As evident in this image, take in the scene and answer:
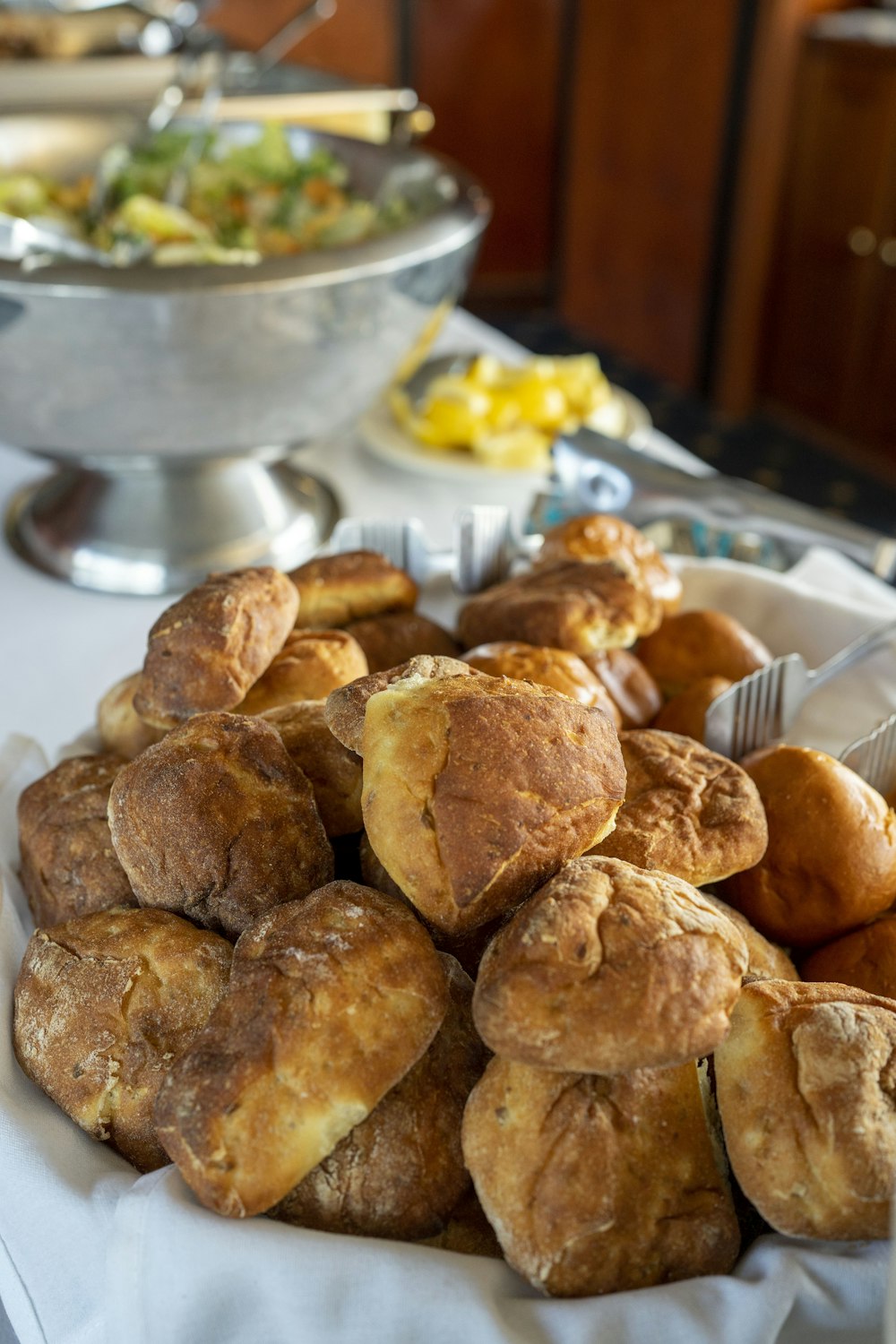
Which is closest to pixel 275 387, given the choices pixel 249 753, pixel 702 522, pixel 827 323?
A: pixel 702 522

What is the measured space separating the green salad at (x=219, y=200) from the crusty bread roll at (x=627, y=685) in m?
0.84

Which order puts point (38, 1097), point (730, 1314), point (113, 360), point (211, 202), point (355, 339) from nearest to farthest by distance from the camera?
1. point (730, 1314)
2. point (38, 1097)
3. point (113, 360)
4. point (355, 339)
5. point (211, 202)

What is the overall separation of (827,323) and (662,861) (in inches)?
120

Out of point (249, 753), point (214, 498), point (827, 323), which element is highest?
point (249, 753)

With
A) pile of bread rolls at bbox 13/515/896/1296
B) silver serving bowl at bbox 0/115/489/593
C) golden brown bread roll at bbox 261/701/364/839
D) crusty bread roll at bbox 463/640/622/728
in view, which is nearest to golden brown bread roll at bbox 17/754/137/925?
pile of bread rolls at bbox 13/515/896/1296

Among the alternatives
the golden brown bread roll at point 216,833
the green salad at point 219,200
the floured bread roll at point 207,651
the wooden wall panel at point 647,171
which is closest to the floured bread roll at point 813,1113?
the golden brown bread roll at point 216,833

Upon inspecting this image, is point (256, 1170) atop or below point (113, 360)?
below

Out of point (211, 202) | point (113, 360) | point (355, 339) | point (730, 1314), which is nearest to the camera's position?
point (730, 1314)

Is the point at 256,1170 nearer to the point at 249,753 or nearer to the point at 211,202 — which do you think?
the point at 249,753

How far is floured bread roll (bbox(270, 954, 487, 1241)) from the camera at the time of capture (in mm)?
475

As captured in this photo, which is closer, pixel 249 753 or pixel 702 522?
pixel 249 753

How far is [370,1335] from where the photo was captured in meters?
0.44

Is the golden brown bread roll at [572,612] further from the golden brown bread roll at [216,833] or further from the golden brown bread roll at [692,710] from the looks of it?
the golden brown bread roll at [216,833]

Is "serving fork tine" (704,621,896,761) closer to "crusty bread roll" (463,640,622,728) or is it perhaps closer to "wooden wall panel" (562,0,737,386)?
"crusty bread roll" (463,640,622,728)
